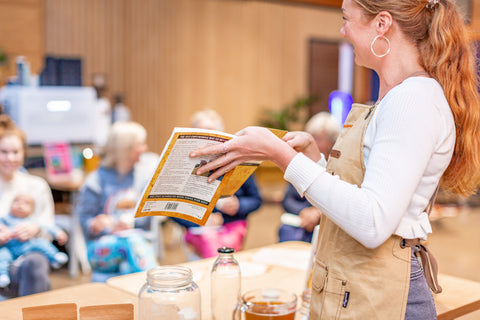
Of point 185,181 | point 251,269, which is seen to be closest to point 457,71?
point 185,181

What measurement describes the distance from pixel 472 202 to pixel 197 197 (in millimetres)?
8100

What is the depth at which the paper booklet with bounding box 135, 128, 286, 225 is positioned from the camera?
1.28 metres

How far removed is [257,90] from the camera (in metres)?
10.5

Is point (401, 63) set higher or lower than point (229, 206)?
higher

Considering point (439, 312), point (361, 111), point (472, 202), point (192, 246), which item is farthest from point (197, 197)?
point (472, 202)

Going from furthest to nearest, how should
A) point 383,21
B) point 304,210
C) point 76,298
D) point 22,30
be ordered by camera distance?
point 22,30 < point 304,210 < point 76,298 < point 383,21

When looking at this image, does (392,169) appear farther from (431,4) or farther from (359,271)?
(431,4)

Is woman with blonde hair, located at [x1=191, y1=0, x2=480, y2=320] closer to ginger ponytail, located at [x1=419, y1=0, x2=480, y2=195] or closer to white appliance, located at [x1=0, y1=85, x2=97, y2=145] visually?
ginger ponytail, located at [x1=419, y1=0, x2=480, y2=195]

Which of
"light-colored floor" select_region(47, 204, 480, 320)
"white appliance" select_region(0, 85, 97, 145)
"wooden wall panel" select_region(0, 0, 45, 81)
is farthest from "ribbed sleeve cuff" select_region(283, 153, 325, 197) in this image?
"wooden wall panel" select_region(0, 0, 45, 81)

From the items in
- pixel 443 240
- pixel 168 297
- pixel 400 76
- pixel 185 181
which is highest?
pixel 400 76

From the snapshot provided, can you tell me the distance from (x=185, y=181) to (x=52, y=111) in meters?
3.73

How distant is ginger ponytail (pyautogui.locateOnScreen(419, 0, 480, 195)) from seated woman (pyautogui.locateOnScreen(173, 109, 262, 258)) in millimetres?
2319

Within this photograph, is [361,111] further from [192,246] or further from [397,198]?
[192,246]

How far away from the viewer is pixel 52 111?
187 inches
